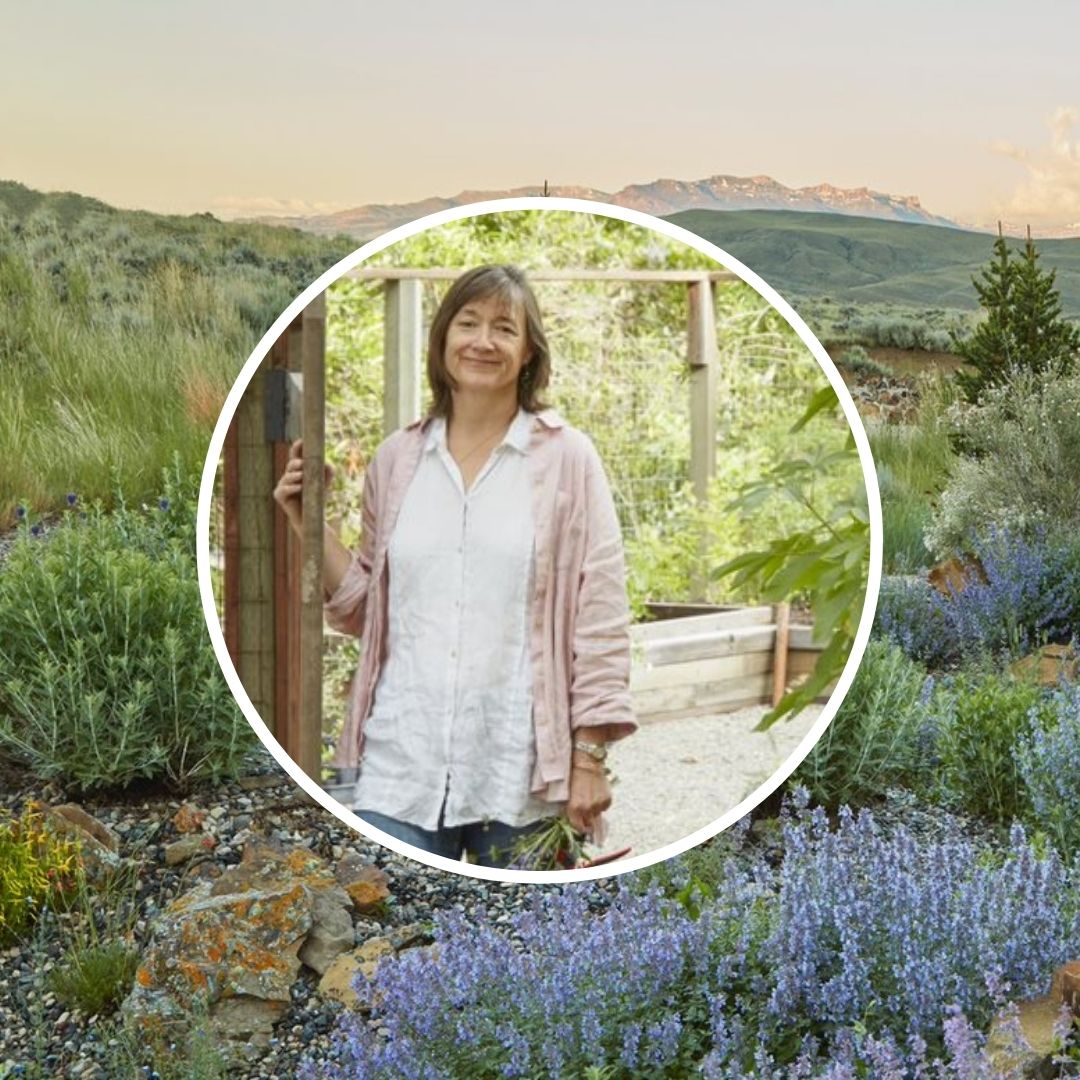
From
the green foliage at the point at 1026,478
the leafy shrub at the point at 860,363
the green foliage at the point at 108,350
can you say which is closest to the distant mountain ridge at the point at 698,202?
the leafy shrub at the point at 860,363

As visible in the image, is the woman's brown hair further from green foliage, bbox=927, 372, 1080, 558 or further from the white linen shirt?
green foliage, bbox=927, 372, 1080, 558

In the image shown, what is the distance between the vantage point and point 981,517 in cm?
654

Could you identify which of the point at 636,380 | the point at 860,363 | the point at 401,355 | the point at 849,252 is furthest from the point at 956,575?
the point at 849,252

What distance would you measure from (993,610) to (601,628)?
2.81 metres

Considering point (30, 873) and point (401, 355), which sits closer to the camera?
point (401, 355)

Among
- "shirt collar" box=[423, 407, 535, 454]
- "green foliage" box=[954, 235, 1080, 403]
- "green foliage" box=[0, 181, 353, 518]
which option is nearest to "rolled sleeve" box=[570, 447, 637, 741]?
"shirt collar" box=[423, 407, 535, 454]

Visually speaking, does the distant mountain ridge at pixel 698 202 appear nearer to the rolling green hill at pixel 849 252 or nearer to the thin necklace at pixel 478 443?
the rolling green hill at pixel 849 252

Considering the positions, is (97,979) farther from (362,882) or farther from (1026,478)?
(1026,478)

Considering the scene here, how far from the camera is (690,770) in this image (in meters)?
2.85

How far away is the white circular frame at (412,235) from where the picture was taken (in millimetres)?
2715

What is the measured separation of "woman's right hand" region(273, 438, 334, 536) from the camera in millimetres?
2721

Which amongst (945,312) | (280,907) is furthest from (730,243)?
(280,907)

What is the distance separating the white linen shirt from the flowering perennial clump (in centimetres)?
33

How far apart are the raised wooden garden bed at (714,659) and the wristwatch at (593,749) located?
0.28 ft
